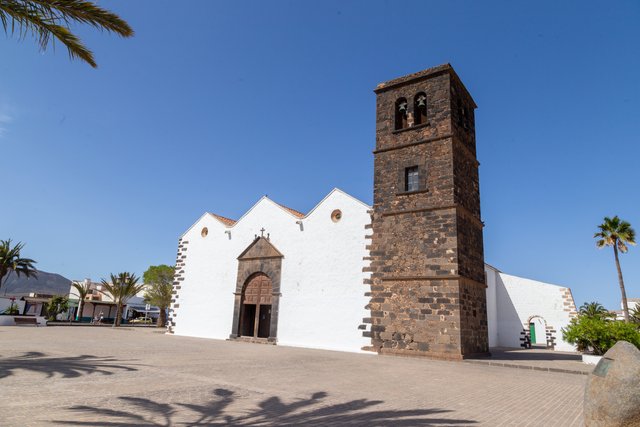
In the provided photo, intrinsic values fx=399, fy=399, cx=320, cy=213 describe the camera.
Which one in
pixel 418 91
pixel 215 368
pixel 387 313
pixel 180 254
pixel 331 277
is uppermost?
pixel 418 91

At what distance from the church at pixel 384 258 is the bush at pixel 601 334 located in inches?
119

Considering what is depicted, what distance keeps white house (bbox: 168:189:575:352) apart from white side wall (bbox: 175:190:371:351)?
41 mm

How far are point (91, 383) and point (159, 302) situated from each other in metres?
31.0

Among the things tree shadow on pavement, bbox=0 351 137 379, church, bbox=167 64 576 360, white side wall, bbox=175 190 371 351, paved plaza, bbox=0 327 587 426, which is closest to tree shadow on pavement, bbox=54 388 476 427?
paved plaza, bbox=0 327 587 426

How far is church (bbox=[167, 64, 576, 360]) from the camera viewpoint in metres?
13.8

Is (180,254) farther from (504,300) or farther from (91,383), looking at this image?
(504,300)

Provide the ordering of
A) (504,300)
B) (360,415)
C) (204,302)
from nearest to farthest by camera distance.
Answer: (360,415) < (204,302) < (504,300)

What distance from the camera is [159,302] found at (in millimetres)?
34781

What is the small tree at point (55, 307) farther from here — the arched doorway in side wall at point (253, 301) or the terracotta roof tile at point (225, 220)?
the arched doorway in side wall at point (253, 301)

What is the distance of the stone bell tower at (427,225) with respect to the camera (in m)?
13.5

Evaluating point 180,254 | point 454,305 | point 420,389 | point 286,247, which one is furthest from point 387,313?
point 180,254

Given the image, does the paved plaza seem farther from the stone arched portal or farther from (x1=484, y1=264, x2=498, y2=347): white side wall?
(x1=484, y1=264, x2=498, y2=347): white side wall

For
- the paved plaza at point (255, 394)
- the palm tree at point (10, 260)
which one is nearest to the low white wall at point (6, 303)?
the palm tree at point (10, 260)

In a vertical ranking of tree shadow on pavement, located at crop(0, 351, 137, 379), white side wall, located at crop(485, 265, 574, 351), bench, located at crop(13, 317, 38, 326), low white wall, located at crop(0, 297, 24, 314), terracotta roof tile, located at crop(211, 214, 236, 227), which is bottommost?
bench, located at crop(13, 317, 38, 326)
